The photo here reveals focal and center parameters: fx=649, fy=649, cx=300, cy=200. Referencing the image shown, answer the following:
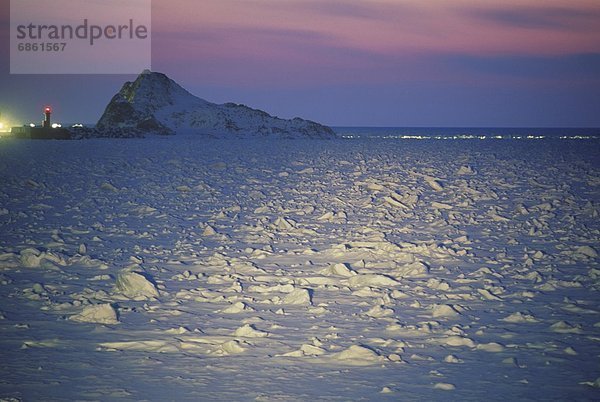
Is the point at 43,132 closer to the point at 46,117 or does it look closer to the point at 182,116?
the point at 46,117

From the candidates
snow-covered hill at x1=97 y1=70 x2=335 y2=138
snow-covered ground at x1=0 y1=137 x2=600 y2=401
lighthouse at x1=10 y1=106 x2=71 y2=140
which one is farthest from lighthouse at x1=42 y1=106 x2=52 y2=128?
snow-covered ground at x1=0 y1=137 x2=600 y2=401

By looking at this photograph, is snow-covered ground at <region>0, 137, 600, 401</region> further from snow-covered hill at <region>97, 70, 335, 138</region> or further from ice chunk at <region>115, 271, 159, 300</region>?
snow-covered hill at <region>97, 70, 335, 138</region>

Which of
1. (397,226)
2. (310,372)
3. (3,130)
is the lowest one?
(310,372)

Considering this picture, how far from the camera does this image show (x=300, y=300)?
5.61 metres

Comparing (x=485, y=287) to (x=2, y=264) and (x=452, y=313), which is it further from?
(x=2, y=264)

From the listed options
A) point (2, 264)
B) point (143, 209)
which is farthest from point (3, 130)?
point (2, 264)

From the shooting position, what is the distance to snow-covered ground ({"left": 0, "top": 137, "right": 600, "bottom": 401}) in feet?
12.7

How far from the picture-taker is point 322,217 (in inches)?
417

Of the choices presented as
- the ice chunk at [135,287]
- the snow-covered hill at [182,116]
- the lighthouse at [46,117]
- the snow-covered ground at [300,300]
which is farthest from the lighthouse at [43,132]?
the ice chunk at [135,287]

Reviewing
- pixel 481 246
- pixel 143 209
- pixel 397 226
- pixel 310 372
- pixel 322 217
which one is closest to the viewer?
pixel 310 372

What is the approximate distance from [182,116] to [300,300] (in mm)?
76685

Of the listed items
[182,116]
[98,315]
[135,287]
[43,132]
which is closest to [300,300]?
[135,287]

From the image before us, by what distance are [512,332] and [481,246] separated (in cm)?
346

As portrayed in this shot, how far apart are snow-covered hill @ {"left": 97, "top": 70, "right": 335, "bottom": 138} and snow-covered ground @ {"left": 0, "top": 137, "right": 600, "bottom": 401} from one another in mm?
57422
